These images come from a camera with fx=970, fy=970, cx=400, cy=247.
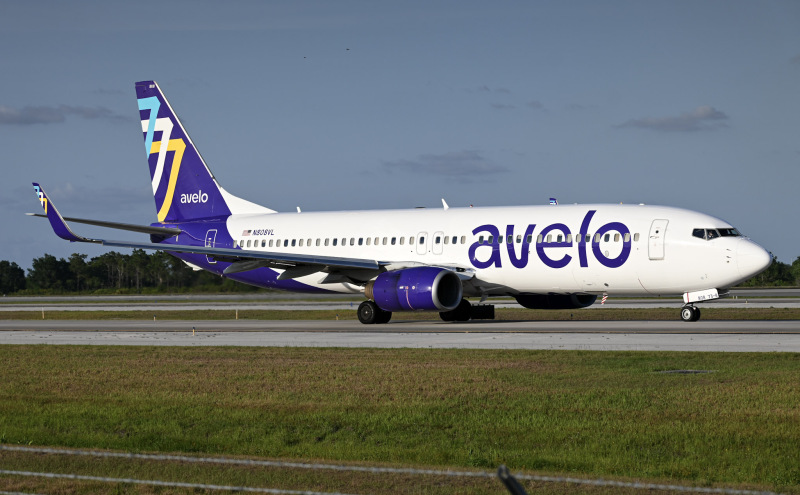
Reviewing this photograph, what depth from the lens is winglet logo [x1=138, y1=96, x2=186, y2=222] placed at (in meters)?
44.2

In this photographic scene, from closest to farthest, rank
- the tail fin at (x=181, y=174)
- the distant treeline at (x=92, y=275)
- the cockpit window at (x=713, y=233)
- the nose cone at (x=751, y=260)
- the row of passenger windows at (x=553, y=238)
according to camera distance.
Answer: the nose cone at (x=751, y=260) → the cockpit window at (x=713, y=233) → the row of passenger windows at (x=553, y=238) → the tail fin at (x=181, y=174) → the distant treeline at (x=92, y=275)

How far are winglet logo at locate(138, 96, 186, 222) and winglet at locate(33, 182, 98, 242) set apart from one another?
8.34 meters

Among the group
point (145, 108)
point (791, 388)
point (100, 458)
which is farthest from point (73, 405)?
point (145, 108)

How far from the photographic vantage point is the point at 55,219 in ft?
117

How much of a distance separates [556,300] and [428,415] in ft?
77.3

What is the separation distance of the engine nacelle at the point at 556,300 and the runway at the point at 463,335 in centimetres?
224

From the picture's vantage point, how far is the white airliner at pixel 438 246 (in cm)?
3150

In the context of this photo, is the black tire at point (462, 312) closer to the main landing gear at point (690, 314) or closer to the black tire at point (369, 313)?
the black tire at point (369, 313)

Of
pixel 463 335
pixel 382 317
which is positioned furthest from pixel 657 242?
pixel 382 317

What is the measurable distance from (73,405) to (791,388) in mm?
11361

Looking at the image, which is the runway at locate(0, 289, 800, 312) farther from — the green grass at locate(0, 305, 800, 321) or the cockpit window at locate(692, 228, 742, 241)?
the cockpit window at locate(692, 228, 742, 241)

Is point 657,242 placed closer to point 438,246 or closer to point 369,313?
point 438,246

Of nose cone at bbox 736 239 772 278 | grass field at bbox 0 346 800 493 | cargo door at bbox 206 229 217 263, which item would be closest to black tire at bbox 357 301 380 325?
cargo door at bbox 206 229 217 263

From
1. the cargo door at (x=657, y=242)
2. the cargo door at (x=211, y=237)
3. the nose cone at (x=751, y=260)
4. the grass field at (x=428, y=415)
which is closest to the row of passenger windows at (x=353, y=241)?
the cargo door at (x=211, y=237)
